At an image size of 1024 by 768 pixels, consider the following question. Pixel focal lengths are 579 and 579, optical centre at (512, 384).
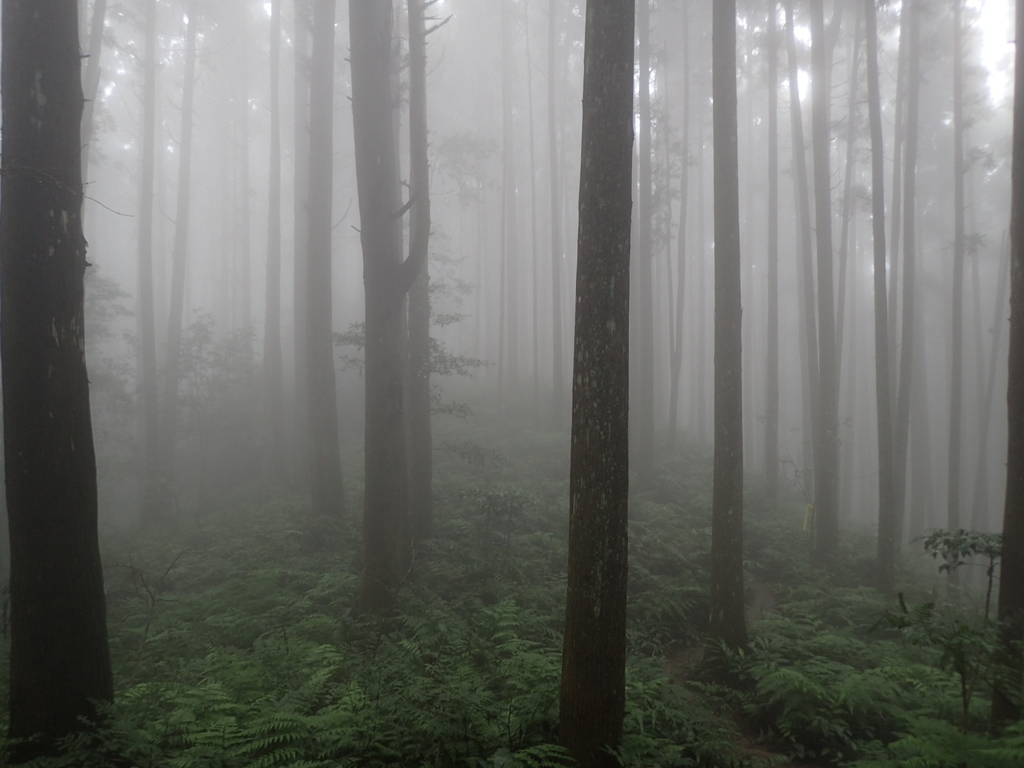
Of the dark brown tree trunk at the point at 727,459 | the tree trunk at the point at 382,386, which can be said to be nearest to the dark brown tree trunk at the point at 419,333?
the tree trunk at the point at 382,386

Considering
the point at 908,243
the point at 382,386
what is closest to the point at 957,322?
the point at 908,243

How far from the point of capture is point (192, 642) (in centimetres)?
710

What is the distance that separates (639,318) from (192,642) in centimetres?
1487

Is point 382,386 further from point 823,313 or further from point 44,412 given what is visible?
point 823,313

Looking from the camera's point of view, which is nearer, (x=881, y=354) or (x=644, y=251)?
(x=881, y=354)

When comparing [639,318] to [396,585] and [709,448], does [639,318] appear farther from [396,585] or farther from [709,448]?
[396,585]

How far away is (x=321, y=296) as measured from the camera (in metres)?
13.9

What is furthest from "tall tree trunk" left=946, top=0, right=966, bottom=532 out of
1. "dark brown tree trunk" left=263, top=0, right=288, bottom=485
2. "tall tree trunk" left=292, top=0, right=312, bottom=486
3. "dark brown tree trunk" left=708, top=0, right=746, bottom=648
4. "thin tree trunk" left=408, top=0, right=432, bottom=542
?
"dark brown tree trunk" left=263, top=0, right=288, bottom=485

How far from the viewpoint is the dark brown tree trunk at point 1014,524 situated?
494 cm

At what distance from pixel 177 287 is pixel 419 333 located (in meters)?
12.5

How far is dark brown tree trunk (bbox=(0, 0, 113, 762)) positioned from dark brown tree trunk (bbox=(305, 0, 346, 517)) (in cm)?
822

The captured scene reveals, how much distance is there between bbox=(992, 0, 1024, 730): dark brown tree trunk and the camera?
4.94 metres

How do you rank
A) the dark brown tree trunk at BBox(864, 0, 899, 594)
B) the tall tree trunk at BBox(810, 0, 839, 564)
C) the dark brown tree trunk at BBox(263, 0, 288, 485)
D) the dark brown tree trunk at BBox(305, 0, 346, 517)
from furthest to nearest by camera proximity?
1. the dark brown tree trunk at BBox(263, 0, 288, 485)
2. the tall tree trunk at BBox(810, 0, 839, 564)
3. the dark brown tree trunk at BBox(305, 0, 346, 517)
4. the dark brown tree trunk at BBox(864, 0, 899, 594)

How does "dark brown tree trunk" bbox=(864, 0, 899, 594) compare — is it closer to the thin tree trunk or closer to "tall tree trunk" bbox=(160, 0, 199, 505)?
the thin tree trunk
